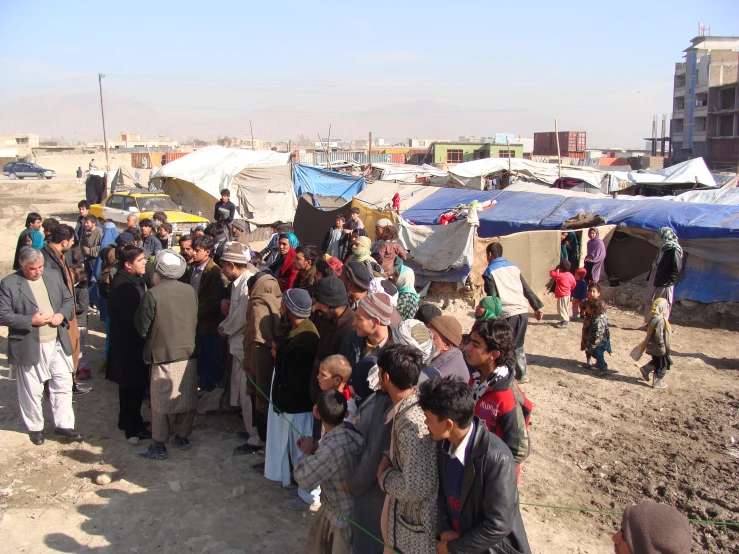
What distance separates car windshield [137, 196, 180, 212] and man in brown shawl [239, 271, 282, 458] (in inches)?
560

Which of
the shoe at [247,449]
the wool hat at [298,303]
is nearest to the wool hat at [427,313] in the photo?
the wool hat at [298,303]

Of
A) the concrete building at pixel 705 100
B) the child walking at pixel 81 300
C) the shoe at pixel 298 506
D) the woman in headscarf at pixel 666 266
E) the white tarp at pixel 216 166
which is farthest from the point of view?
the concrete building at pixel 705 100

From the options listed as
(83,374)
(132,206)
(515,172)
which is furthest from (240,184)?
(83,374)

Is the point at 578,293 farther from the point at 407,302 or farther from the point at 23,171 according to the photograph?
the point at 23,171

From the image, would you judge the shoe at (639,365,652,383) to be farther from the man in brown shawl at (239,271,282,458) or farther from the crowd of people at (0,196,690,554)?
the man in brown shawl at (239,271,282,458)

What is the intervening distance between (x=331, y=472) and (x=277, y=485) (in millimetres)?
1935

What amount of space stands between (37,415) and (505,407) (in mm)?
4282

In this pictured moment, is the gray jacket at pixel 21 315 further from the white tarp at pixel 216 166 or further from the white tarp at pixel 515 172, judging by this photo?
the white tarp at pixel 515 172

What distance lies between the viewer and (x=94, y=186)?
27.2 m

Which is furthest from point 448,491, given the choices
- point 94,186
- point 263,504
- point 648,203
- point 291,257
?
point 94,186

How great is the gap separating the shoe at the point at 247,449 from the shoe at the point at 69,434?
1441 millimetres

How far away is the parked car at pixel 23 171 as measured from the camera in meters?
43.2

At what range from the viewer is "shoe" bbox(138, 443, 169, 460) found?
17.3 ft

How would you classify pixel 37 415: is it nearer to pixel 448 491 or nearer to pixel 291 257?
pixel 291 257
